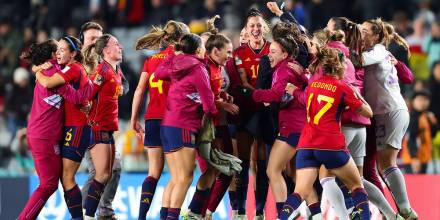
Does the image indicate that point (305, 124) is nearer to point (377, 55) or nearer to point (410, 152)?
point (377, 55)

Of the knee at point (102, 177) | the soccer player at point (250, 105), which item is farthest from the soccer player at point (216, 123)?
the knee at point (102, 177)

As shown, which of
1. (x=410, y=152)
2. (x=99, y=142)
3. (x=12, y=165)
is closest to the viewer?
(x=99, y=142)

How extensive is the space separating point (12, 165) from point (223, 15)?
158 inches

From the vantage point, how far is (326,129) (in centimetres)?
893

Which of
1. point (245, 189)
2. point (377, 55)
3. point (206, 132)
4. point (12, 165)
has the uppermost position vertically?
point (377, 55)

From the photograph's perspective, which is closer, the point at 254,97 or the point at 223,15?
the point at 254,97

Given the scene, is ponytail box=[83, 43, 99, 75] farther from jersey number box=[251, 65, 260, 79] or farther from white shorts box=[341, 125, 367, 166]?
white shorts box=[341, 125, 367, 166]

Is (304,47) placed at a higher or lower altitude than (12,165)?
higher

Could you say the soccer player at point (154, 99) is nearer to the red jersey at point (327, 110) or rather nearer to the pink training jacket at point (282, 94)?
the pink training jacket at point (282, 94)

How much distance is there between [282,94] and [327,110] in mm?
650

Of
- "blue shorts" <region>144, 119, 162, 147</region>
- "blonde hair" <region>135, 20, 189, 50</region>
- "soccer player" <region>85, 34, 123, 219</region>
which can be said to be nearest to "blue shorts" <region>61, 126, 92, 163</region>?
"soccer player" <region>85, 34, 123, 219</region>

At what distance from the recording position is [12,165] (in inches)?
618

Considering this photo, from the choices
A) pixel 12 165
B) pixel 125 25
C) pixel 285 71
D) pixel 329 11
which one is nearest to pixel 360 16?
pixel 329 11

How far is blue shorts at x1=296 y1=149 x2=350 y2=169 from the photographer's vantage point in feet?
29.2
